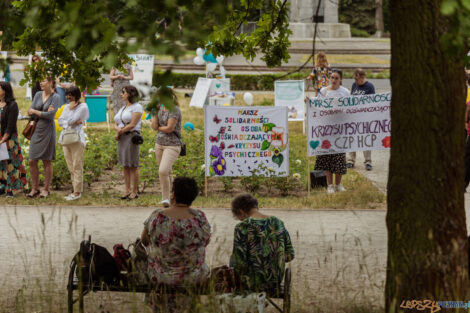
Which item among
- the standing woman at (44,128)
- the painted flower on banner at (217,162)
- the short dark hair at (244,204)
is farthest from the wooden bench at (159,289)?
the standing woman at (44,128)

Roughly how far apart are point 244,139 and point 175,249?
534 centimetres

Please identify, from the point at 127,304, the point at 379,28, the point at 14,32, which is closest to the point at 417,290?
the point at 127,304

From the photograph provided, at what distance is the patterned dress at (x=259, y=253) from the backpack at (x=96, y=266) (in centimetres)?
91

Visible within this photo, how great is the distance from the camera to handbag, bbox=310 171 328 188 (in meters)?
11.2

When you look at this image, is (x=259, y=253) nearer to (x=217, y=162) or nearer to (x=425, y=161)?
(x=425, y=161)

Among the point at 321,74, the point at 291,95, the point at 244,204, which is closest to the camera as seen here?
the point at 244,204

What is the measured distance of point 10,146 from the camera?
1042 cm

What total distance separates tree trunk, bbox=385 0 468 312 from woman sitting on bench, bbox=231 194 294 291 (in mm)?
869

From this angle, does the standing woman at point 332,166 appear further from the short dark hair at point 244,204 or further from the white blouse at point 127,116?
the short dark hair at point 244,204

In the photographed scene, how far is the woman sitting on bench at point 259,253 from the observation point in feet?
17.3

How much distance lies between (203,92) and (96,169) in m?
7.97

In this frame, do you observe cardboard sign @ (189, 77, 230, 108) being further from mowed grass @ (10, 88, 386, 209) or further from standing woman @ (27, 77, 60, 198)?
standing woman @ (27, 77, 60, 198)

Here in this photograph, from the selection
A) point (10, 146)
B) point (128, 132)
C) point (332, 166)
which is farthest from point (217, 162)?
point (10, 146)

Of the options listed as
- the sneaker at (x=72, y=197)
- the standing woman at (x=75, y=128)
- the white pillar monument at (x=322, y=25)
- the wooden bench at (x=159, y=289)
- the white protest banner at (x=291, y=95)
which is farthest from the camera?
the white pillar monument at (x=322, y=25)
